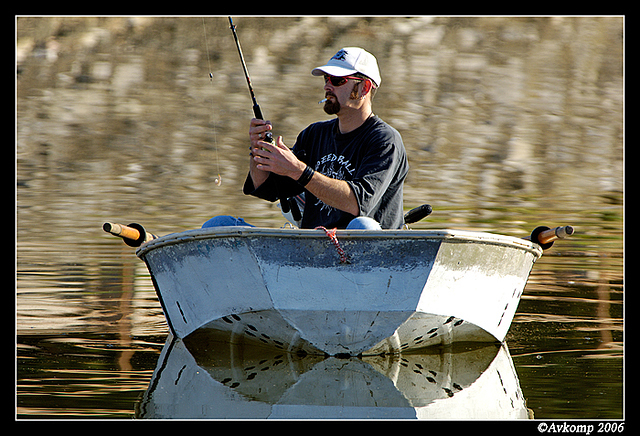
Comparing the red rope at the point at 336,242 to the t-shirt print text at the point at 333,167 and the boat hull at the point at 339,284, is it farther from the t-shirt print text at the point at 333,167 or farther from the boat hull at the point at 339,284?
the t-shirt print text at the point at 333,167

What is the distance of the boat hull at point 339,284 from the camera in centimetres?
417

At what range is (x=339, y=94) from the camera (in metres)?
4.88

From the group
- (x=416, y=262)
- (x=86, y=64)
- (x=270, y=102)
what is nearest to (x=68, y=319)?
(x=416, y=262)

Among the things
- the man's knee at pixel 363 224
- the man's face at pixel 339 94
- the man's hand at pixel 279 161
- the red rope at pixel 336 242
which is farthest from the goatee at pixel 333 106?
the red rope at pixel 336 242

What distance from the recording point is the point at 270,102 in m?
18.5

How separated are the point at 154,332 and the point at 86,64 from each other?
1556 cm

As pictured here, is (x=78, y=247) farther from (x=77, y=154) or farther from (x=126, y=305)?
(x=77, y=154)

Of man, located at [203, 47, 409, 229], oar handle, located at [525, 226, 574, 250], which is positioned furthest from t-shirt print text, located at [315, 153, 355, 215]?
oar handle, located at [525, 226, 574, 250]

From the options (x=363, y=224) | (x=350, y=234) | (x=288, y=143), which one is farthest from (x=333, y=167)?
(x=288, y=143)

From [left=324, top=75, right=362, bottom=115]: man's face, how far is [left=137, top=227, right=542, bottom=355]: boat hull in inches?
40.2

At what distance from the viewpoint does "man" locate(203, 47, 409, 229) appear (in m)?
4.41

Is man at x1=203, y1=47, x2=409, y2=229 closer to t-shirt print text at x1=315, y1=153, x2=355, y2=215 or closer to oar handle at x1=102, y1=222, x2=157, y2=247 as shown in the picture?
t-shirt print text at x1=315, y1=153, x2=355, y2=215

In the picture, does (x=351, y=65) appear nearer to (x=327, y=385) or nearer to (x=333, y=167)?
(x=333, y=167)

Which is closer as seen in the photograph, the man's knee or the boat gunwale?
the boat gunwale
